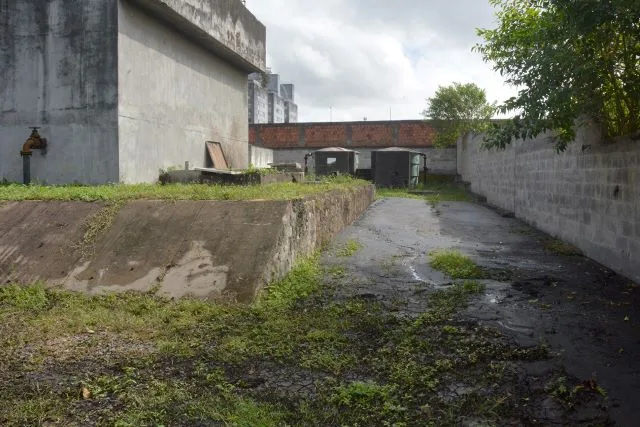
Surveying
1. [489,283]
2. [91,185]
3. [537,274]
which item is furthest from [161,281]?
[91,185]

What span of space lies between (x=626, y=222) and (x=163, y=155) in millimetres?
7643

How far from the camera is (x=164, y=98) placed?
9992mm

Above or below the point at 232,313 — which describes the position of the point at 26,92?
above

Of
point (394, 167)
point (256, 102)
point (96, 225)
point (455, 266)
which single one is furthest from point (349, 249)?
point (256, 102)

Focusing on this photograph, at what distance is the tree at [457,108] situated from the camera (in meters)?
29.0

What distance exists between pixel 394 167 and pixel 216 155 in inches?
525

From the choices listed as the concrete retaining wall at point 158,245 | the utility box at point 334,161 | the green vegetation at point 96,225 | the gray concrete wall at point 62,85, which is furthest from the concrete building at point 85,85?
the utility box at point 334,161

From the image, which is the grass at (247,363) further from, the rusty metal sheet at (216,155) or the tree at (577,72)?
the rusty metal sheet at (216,155)

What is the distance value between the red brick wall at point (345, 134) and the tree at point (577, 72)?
25365 mm

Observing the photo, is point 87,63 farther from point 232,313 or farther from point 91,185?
point 232,313

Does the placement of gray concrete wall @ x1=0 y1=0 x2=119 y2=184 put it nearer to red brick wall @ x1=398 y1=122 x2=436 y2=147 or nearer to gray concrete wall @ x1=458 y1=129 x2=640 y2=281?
gray concrete wall @ x1=458 y1=129 x2=640 y2=281

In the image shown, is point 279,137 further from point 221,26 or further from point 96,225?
point 96,225

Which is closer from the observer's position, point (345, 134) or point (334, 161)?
point (334, 161)

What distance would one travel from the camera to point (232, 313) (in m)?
4.18
